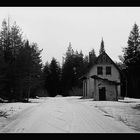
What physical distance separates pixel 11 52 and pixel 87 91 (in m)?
17.6

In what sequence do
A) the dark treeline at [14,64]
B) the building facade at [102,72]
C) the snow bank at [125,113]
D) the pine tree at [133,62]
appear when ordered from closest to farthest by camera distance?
the snow bank at [125,113]
the dark treeline at [14,64]
the building facade at [102,72]
the pine tree at [133,62]

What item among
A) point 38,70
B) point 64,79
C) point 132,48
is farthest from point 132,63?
point 64,79

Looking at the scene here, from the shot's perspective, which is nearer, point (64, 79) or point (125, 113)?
point (125, 113)

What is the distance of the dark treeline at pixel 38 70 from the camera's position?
42438 millimetres

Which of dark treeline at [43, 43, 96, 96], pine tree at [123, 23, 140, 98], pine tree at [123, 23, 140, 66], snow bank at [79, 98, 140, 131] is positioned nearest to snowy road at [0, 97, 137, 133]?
snow bank at [79, 98, 140, 131]

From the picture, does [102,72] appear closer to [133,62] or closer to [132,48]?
[133,62]

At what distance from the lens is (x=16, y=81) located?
4203cm

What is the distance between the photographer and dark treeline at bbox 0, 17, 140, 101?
4244cm

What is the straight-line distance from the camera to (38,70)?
55062 mm

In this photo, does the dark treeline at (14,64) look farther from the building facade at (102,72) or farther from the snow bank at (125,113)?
the snow bank at (125,113)

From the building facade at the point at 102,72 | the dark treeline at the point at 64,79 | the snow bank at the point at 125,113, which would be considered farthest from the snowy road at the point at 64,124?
the dark treeline at the point at 64,79

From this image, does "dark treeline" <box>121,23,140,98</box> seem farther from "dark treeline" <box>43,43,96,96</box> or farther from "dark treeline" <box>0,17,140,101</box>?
"dark treeline" <box>43,43,96,96</box>

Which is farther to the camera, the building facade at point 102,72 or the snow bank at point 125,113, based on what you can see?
the building facade at point 102,72
